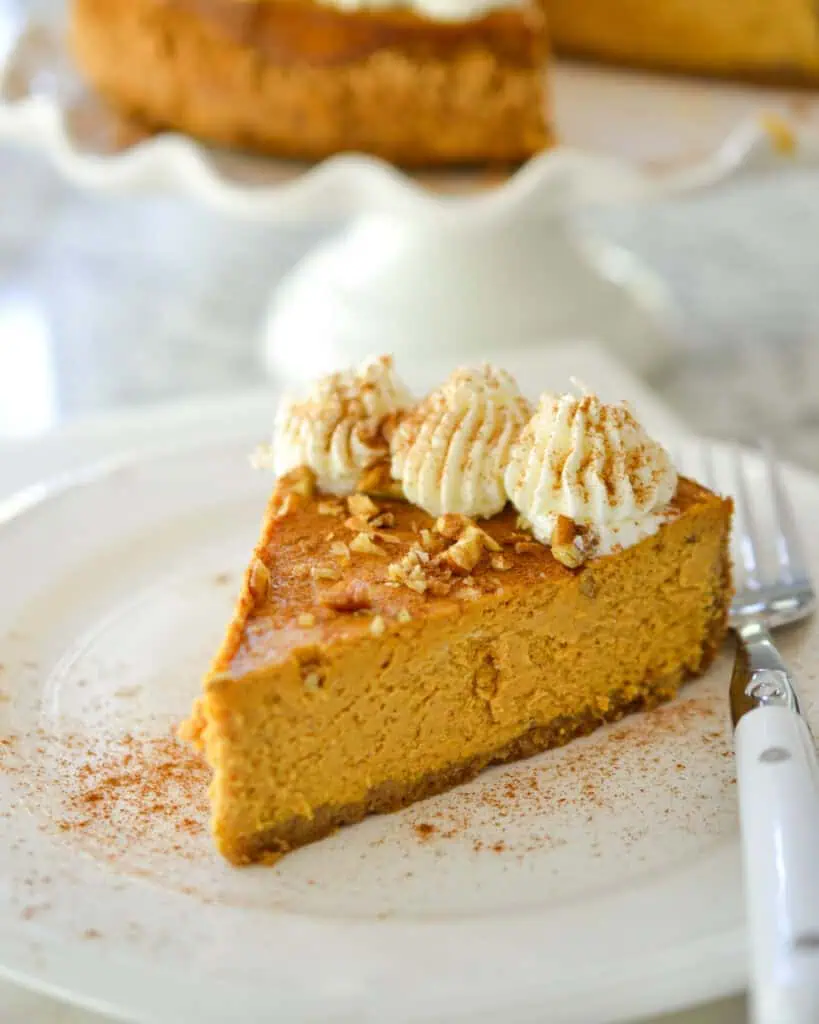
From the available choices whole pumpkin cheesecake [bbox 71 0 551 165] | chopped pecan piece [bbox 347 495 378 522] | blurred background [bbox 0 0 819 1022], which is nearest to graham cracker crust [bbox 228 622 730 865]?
chopped pecan piece [bbox 347 495 378 522]

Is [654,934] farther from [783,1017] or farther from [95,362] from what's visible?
[95,362]

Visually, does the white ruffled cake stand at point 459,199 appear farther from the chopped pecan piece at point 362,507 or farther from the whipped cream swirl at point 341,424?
the chopped pecan piece at point 362,507

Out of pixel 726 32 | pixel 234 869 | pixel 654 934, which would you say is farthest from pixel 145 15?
pixel 654 934

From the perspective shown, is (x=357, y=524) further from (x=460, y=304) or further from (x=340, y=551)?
(x=460, y=304)

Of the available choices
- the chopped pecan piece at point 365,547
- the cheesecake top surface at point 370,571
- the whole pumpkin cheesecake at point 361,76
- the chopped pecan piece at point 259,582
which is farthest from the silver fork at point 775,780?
the whole pumpkin cheesecake at point 361,76

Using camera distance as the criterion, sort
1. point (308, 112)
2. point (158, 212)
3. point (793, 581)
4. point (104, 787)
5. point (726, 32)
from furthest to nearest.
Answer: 1. point (158, 212)
2. point (726, 32)
3. point (308, 112)
4. point (793, 581)
5. point (104, 787)

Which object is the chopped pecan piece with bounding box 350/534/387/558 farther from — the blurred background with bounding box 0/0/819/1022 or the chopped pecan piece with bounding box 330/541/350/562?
the blurred background with bounding box 0/0/819/1022

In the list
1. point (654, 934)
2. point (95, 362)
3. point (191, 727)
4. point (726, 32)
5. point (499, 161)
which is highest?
point (726, 32)
